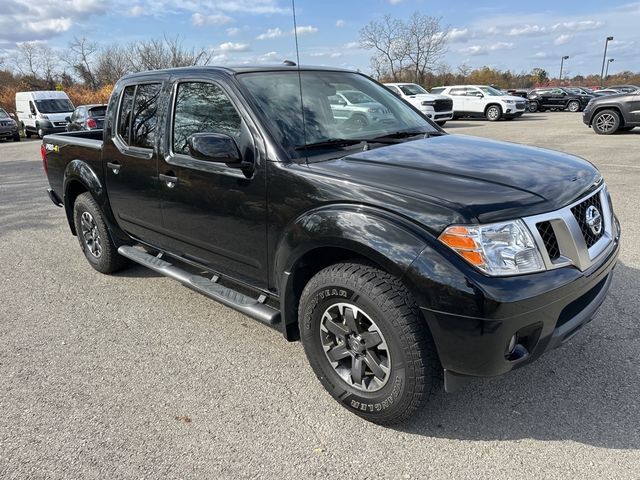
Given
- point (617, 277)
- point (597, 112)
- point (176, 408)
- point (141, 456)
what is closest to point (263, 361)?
point (176, 408)

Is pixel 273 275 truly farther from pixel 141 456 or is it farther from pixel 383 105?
pixel 383 105

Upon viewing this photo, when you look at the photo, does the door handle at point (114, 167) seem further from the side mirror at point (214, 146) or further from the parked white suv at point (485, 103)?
the parked white suv at point (485, 103)

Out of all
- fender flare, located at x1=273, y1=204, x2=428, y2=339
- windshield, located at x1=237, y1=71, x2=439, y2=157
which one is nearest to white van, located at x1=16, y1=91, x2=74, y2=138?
windshield, located at x1=237, y1=71, x2=439, y2=157

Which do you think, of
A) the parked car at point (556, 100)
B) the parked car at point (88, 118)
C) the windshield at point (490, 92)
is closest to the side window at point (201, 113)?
the parked car at point (88, 118)

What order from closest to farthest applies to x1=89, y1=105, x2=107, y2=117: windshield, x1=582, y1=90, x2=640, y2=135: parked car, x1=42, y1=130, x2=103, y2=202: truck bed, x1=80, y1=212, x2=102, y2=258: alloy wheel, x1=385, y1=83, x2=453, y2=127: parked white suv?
x1=42, y1=130, x2=103, y2=202: truck bed < x1=80, y1=212, x2=102, y2=258: alloy wheel < x1=582, y1=90, x2=640, y2=135: parked car < x1=89, y1=105, x2=107, y2=117: windshield < x1=385, y1=83, x2=453, y2=127: parked white suv

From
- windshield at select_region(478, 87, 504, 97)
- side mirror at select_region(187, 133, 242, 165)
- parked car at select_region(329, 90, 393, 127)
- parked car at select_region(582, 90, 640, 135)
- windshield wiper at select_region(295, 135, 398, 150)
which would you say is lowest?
parked car at select_region(582, 90, 640, 135)

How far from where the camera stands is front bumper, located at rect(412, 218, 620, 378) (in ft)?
7.02

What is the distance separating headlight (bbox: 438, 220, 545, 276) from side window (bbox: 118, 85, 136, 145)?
10.0 feet

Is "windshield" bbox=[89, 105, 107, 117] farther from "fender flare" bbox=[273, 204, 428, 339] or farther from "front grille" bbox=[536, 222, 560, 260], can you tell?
"front grille" bbox=[536, 222, 560, 260]

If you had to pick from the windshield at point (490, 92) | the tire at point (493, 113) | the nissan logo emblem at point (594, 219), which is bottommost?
the tire at point (493, 113)

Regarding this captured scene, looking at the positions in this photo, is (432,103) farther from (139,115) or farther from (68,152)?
(139,115)

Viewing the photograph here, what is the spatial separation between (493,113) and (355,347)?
23985 millimetres

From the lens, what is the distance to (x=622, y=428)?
8.39 feet

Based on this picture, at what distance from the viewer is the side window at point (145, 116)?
3824 mm
